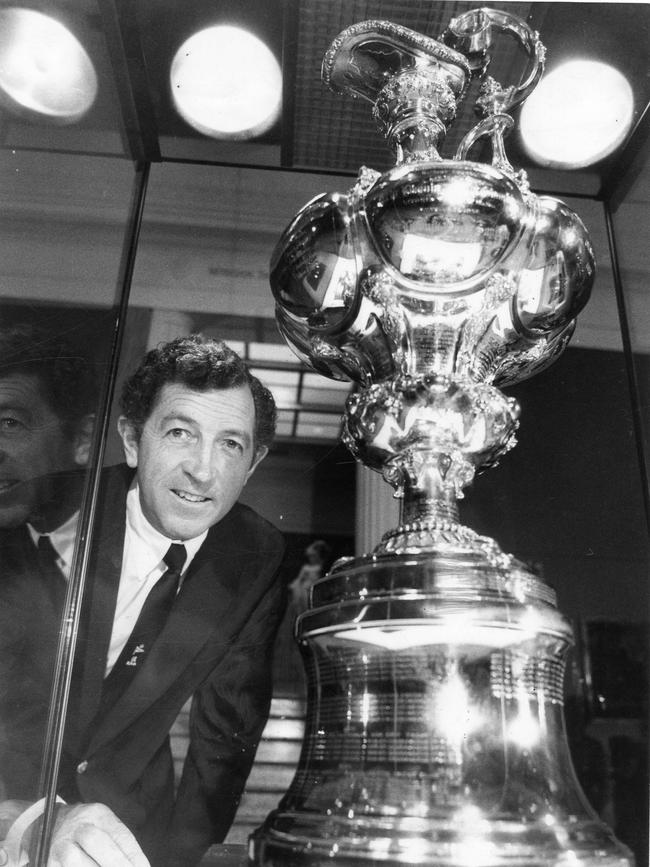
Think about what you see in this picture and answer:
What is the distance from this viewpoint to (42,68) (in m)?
1.12

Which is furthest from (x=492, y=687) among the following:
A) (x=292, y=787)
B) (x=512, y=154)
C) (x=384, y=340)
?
(x=512, y=154)

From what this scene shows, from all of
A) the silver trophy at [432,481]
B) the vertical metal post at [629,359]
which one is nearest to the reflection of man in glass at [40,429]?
→ the silver trophy at [432,481]

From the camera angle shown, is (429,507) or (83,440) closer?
(429,507)

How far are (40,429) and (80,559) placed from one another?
193 millimetres

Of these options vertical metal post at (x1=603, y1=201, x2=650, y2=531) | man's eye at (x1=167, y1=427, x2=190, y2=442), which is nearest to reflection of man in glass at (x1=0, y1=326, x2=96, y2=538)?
man's eye at (x1=167, y1=427, x2=190, y2=442)

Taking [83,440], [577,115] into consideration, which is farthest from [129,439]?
[577,115]

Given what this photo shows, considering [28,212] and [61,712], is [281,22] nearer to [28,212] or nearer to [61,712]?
[28,212]

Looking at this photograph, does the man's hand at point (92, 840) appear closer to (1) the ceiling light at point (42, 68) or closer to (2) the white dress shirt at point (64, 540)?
(2) the white dress shirt at point (64, 540)

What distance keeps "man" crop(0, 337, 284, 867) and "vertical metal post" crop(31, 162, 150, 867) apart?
1cm

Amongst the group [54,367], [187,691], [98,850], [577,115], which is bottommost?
[98,850]

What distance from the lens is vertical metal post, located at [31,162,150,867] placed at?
877mm

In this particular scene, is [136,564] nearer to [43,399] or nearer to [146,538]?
[146,538]

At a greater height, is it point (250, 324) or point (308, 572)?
point (250, 324)

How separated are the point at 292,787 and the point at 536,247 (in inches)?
25.5
